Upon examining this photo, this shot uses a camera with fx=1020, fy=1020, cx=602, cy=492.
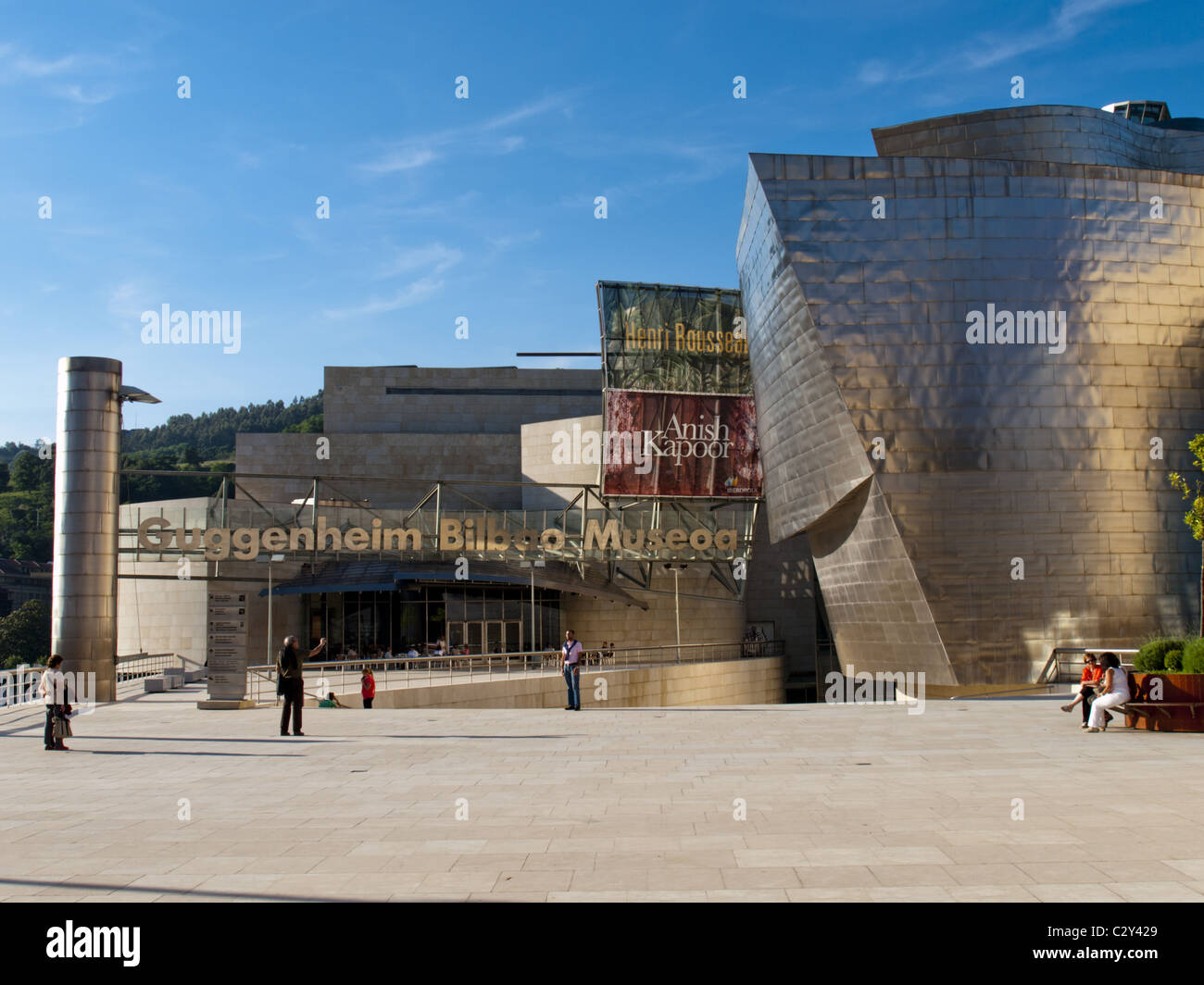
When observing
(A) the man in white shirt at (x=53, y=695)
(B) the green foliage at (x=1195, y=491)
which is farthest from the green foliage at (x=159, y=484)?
(B) the green foliage at (x=1195, y=491)

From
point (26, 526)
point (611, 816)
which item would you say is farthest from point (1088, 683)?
point (26, 526)

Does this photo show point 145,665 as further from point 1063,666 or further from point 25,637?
point 25,637

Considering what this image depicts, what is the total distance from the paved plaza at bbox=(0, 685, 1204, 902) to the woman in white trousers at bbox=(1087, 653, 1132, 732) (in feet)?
1.51

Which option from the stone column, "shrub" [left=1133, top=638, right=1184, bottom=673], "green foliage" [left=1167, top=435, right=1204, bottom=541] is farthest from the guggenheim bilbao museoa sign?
"shrub" [left=1133, top=638, right=1184, bottom=673]

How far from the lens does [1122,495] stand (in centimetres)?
2770

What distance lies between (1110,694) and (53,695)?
52.9 ft

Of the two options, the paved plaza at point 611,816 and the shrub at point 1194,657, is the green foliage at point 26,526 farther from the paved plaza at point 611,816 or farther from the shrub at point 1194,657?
the shrub at point 1194,657

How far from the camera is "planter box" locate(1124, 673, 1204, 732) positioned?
626 inches

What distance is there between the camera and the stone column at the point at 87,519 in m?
24.3

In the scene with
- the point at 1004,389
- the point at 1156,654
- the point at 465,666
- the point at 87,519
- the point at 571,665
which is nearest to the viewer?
the point at 1156,654

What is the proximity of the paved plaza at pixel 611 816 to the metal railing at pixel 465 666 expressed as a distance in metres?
11.4

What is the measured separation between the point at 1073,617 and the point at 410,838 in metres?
23.6

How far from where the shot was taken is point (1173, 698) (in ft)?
52.7
